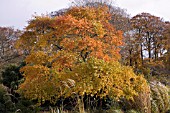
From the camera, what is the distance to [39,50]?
941 centimetres

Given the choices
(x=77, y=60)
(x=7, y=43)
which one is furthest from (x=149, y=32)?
(x=77, y=60)

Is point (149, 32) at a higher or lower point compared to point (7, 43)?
higher

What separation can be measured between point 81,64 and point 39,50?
1972mm

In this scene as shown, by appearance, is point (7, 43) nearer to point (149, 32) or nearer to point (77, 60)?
point (149, 32)

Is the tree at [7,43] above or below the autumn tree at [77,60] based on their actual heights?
above

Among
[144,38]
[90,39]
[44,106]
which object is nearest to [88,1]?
[144,38]

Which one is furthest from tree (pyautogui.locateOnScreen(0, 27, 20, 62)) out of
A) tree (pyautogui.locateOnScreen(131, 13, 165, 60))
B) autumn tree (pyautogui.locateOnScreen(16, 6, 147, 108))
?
autumn tree (pyautogui.locateOnScreen(16, 6, 147, 108))

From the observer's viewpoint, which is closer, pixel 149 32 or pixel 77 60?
pixel 77 60

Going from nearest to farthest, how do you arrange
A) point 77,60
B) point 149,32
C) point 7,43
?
1. point 77,60
2. point 149,32
3. point 7,43

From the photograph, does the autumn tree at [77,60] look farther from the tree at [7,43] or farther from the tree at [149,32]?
the tree at [149,32]

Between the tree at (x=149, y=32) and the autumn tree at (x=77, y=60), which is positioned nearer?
the autumn tree at (x=77, y=60)

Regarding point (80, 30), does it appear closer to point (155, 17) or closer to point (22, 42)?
point (22, 42)

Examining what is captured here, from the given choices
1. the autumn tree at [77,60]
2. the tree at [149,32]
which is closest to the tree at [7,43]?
the tree at [149,32]

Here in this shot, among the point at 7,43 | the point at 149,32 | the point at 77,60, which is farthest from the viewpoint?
the point at 7,43
